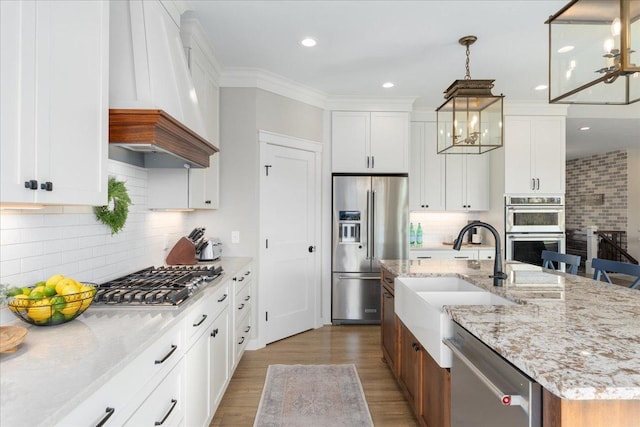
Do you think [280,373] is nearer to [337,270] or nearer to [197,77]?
[337,270]

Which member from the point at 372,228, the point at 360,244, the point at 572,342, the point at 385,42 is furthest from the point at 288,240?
the point at 572,342

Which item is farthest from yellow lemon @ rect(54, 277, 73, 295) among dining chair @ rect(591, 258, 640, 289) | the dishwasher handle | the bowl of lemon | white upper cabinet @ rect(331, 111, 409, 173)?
white upper cabinet @ rect(331, 111, 409, 173)

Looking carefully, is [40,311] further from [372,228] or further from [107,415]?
[372,228]

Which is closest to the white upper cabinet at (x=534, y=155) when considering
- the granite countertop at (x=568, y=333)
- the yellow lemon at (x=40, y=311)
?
the granite countertop at (x=568, y=333)

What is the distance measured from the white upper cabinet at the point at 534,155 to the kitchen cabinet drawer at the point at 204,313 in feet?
13.2

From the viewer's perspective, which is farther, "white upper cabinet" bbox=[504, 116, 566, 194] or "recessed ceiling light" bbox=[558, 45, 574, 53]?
"white upper cabinet" bbox=[504, 116, 566, 194]

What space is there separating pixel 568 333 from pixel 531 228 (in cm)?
396

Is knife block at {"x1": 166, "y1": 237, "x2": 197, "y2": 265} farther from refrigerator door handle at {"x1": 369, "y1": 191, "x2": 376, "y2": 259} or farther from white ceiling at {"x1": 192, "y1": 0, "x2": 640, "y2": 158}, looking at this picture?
refrigerator door handle at {"x1": 369, "y1": 191, "x2": 376, "y2": 259}

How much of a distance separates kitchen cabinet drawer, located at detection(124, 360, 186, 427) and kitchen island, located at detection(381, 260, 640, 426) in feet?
4.04

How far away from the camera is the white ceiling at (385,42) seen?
8.41ft

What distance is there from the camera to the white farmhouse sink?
1.69 meters

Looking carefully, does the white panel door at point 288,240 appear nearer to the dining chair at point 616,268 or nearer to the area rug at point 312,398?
the area rug at point 312,398

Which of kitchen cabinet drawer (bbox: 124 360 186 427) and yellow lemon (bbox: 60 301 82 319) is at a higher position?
yellow lemon (bbox: 60 301 82 319)

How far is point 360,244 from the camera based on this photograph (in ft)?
14.5
